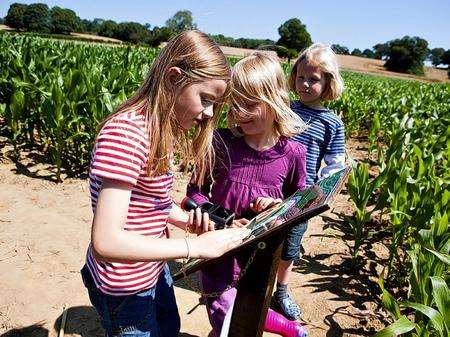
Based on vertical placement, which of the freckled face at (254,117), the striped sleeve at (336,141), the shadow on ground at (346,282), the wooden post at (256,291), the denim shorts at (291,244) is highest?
the freckled face at (254,117)

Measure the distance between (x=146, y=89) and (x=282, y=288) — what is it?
1.88 metres

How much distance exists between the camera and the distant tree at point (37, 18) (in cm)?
6594

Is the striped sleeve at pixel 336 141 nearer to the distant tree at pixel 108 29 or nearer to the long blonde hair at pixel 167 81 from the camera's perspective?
the long blonde hair at pixel 167 81

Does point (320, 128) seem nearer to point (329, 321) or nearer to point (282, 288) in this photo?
point (282, 288)

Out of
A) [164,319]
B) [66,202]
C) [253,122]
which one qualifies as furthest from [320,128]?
[66,202]

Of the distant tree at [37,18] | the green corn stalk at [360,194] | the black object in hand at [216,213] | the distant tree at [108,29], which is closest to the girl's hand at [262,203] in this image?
the black object in hand at [216,213]

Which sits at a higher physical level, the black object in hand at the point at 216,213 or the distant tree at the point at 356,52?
the distant tree at the point at 356,52

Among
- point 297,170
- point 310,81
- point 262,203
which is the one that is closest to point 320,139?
point 310,81

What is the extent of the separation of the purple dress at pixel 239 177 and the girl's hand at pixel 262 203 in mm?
109

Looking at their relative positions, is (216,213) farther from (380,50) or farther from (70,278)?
(380,50)

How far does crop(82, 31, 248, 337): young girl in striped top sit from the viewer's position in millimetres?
1037

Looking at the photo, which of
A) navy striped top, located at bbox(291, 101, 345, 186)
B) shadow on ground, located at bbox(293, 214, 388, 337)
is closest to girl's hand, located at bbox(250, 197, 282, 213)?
navy striped top, located at bbox(291, 101, 345, 186)

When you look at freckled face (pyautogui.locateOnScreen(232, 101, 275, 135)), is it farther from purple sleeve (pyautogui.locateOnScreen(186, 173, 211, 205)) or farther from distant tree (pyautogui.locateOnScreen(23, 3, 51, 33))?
distant tree (pyautogui.locateOnScreen(23, 3, 51, 33))

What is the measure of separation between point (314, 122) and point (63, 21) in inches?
2938
